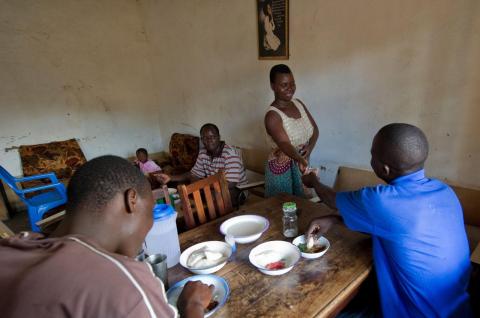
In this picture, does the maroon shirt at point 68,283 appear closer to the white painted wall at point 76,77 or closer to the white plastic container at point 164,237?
the white plastic container at point 164,237

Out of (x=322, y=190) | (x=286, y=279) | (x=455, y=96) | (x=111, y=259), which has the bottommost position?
(x=286, y=279)

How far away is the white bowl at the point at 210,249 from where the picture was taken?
48.6 inches

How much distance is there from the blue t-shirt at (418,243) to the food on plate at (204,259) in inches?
24.2

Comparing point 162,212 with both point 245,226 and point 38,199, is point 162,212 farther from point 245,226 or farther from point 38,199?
point 38,199

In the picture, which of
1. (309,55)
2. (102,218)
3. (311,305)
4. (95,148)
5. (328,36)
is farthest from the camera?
(95,148)

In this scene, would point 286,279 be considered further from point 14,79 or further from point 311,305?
point 14,79

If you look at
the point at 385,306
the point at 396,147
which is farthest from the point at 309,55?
the point at 385,306

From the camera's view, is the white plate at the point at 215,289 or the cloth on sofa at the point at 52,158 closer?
the white plate at the point at 215,289

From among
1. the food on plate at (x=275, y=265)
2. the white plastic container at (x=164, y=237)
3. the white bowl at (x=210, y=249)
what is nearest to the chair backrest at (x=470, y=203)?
the food on plate at (x=275, y=265)

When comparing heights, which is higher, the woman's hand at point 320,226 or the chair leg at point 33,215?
the woman's hand at point 320,226

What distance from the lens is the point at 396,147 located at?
117 cm

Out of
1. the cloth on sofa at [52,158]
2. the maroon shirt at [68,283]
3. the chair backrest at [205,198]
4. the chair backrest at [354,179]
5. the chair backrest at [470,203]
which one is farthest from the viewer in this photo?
the cloth on sofa at [52,158]

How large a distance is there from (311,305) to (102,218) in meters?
0.75

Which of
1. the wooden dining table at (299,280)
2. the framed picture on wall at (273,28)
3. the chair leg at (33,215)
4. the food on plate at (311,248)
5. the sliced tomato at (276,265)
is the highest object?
the framed picture on wall at (273,28)
